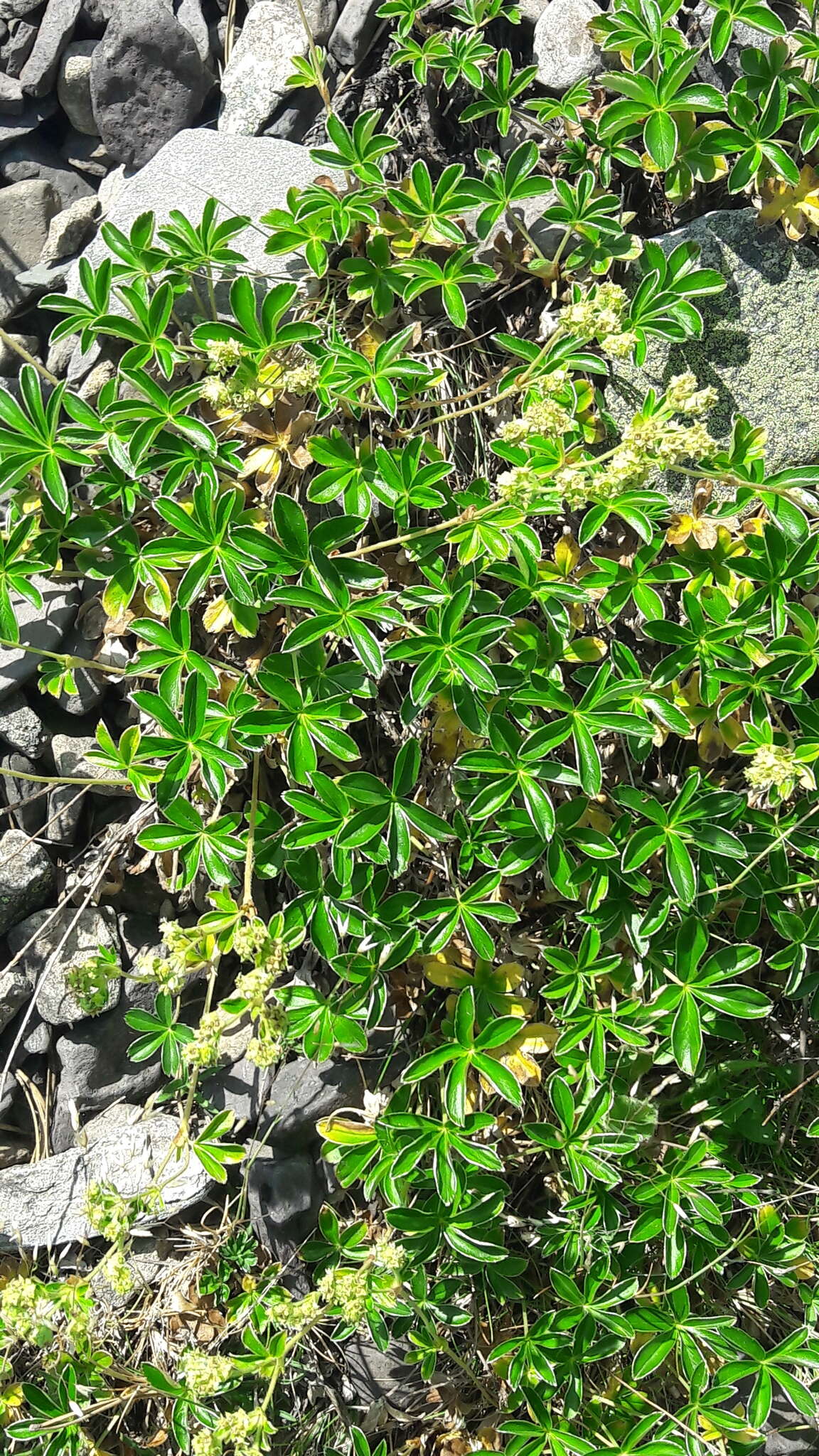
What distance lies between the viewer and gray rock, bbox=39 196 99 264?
341 cm

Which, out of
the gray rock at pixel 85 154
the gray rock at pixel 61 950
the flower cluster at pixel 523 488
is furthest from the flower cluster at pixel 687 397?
the gray rock at pixel 85 154

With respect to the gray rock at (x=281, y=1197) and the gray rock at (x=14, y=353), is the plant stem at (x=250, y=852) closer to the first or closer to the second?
the gray rock at (x=281, y=1197)

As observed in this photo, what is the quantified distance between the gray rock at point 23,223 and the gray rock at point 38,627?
112cm

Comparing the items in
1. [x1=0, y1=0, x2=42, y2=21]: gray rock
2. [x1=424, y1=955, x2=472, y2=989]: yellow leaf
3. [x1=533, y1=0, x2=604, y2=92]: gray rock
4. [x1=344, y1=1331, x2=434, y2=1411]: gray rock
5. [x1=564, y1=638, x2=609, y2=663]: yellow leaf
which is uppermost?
[x1=0, y1=0, x2=42, y2=21]: gray rock

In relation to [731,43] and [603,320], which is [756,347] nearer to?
[603,320]

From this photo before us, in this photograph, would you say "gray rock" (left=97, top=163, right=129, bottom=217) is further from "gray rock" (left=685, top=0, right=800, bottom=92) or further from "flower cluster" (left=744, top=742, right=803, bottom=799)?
"flower cluster" (left=744, top=742, right=803, bottom=799)

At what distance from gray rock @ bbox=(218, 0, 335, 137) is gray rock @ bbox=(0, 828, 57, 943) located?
2.34 m

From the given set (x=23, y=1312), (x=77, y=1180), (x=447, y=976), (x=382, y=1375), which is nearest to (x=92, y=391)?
(x=447, y=976)

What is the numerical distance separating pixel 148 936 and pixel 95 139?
2.69 m

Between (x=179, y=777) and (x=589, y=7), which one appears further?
(x=589, y=7)

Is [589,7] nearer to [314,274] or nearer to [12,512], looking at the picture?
[314,274]

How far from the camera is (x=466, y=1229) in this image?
2.61 m

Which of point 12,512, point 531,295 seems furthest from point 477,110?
point 12,512

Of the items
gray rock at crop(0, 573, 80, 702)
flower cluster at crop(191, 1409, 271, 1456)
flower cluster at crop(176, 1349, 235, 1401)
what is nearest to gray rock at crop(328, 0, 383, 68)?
gray rock at crop(0, 573, 80, 702)
